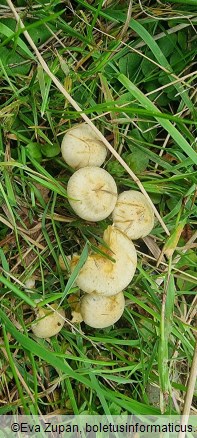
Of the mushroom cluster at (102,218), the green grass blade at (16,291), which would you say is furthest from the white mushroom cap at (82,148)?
the green grass blade at (16,291)

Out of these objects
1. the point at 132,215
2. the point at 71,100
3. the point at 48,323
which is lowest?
the point at 48,323

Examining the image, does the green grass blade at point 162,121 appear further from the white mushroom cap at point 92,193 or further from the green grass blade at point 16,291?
the green grass blade at point 16,291

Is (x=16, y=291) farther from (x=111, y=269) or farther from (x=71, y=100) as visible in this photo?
(x=71, y=100)

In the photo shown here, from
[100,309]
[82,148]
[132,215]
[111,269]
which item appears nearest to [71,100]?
[82,148]

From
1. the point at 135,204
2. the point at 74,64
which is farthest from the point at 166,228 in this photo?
the point at 74,64

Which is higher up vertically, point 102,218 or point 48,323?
point 102,218

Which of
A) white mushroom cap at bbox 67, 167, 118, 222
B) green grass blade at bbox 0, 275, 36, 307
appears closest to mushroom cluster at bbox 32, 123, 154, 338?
white mushroom cap at bbox 67, 167, 118, 222
